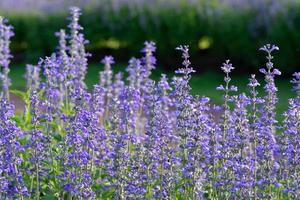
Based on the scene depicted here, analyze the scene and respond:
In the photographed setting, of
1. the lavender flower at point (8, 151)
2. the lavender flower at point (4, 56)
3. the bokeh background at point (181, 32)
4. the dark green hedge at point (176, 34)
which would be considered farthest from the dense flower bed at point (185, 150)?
the dark green hedge at point (176, 34)

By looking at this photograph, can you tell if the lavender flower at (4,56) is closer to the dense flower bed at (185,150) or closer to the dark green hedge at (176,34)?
the dense flower bed at (185,150)

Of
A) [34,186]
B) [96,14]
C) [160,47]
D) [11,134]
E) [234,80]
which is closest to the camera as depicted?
[11,134]

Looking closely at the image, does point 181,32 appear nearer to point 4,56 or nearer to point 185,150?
point 4,56

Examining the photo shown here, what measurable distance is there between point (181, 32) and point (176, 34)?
0.39 feet

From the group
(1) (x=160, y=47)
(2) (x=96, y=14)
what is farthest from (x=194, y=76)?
(2) (x=96, y=14)

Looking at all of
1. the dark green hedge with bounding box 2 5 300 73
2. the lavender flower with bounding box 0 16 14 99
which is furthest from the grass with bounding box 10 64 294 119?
the lavender flower with bounding box 0 16 14 99

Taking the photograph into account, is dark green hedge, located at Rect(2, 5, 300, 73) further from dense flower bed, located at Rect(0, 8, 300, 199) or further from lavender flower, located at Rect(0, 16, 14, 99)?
dense flower bed, located at Rect(0, 8, 300, 199)

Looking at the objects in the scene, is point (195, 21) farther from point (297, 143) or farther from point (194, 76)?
point (297, 143)

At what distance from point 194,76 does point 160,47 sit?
0.95 metres

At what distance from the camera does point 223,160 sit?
513cm

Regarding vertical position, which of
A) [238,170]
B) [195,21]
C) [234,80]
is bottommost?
[238,170]

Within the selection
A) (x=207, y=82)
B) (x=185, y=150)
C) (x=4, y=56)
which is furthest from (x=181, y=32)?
(x=185, y=150)

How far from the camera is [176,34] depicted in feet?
49.9

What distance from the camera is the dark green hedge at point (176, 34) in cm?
1400
